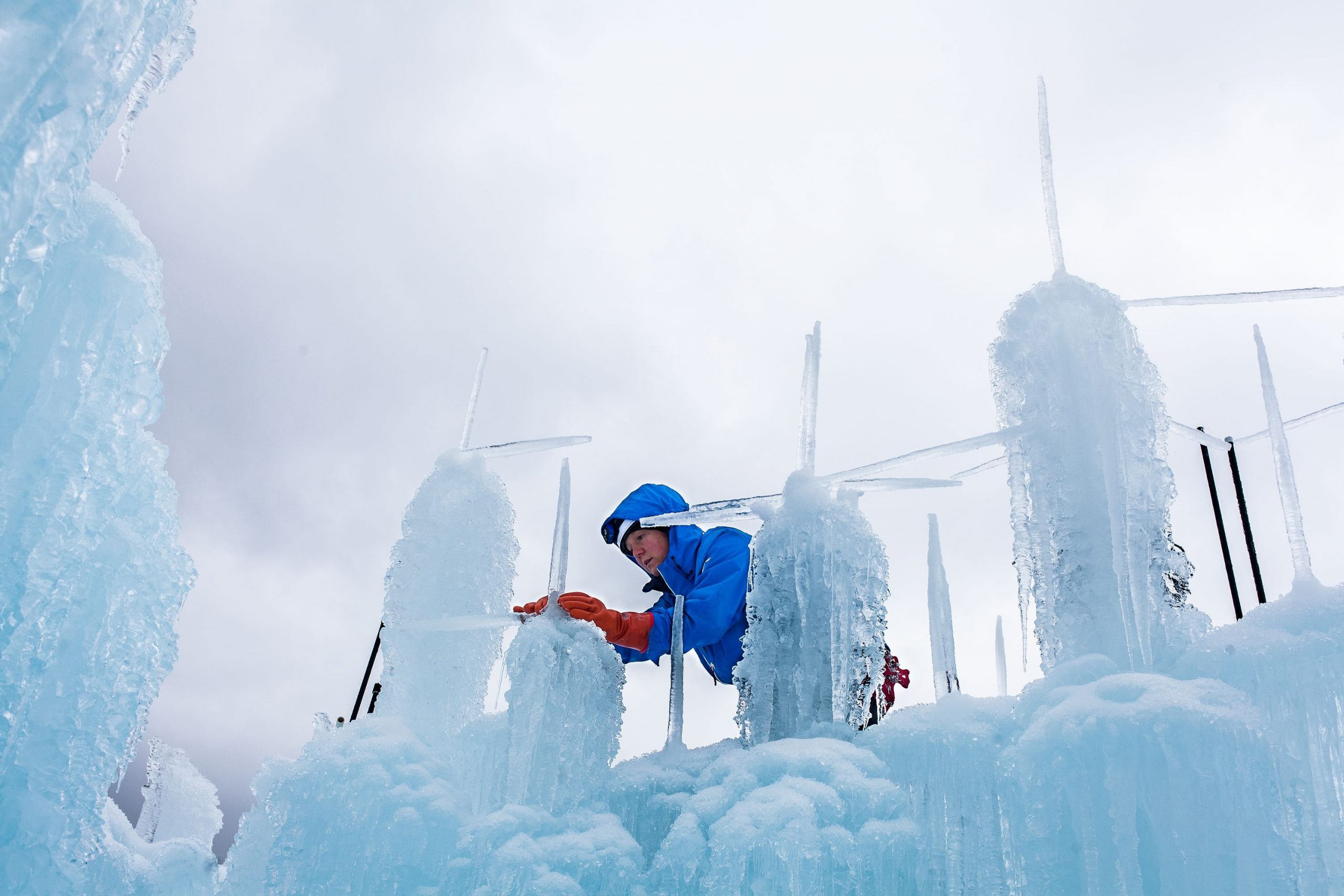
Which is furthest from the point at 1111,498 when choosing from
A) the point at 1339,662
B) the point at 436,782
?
the point at 436,782

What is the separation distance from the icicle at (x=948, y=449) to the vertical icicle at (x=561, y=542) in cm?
131

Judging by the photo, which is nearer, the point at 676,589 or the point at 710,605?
the point at 710,605

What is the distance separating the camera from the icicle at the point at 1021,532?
287 centimetres

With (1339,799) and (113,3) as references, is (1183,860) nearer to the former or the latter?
(1339,799)

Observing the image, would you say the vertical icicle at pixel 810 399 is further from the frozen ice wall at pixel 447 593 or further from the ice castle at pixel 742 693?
the frozen ice wall at pixel 447 593

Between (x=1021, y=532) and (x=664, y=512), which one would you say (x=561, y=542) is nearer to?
(x=664, y=512)

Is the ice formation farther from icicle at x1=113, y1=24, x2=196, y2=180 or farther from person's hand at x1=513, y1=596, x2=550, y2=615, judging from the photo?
person's hand at x1=513, y1=596, x2=550, y2=615

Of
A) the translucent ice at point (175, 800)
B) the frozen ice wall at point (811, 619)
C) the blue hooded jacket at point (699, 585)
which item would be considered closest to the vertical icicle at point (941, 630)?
the frozen ice wall at point (811, 619)

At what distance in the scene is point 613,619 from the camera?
405 cm

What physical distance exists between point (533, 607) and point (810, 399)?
168 cm

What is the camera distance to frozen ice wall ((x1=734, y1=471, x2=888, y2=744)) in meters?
3.20

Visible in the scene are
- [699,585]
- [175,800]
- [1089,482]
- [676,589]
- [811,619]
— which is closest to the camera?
[1089,482]

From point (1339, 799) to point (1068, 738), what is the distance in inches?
22.9

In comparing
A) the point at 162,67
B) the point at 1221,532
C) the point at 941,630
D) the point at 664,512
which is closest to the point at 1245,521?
the point at 1221,532
